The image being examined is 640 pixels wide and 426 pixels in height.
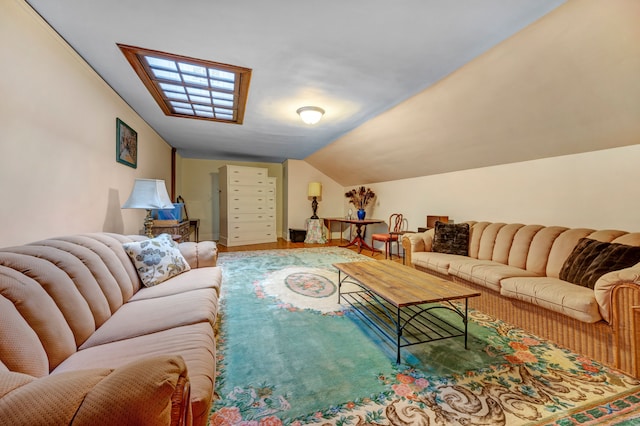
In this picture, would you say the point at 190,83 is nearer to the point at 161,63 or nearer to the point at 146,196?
the point at 161,63

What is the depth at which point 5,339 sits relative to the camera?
0.81 m

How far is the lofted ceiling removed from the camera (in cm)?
158

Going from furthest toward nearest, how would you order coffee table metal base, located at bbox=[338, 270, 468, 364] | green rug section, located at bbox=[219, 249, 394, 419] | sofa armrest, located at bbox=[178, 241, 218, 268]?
sofa armrest, located at bbox=[178, 241, 218, 268] → coffee table metal base, located at bbox=[338, 270, 468, 364] → green rug section, located at bbox=[219, 249, 394, 419]

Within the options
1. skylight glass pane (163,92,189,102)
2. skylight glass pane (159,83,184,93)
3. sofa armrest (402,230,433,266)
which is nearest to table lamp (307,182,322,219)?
sofa armrest (402,230,433,266)

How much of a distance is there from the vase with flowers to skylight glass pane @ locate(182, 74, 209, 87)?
3.92 meters

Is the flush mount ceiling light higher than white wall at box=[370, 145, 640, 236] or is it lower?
higher

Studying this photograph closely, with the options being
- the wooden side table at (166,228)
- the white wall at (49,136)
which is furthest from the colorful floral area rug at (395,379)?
the wooden side table at (166,228)

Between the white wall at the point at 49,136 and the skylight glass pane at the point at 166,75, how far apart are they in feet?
1.70

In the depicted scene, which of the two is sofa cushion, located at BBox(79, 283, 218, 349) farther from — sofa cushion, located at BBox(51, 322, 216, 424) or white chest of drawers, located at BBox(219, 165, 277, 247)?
white chest of drawers, located at BBox(219, 165, 277, 247)

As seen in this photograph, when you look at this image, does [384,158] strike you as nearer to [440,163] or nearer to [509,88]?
[440,163]

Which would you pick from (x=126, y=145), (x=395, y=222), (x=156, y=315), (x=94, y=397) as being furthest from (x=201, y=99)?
(x=395, y=222)

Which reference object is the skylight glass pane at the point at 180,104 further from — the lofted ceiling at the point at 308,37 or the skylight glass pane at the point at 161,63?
the skylight glass pane at the point at 161,63

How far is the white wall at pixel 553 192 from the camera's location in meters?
2.21

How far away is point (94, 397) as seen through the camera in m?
0.54
